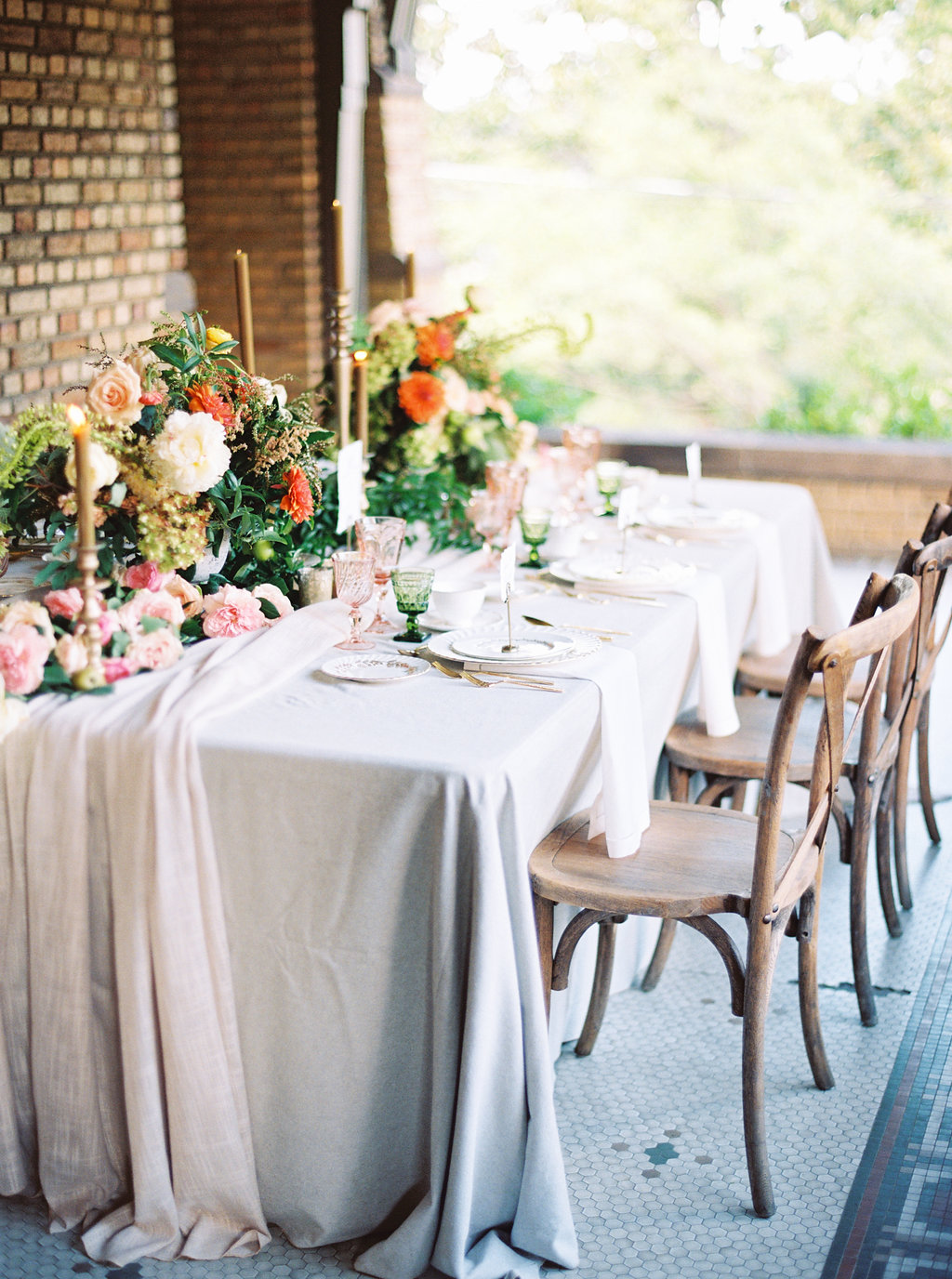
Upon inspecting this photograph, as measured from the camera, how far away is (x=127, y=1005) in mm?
1826

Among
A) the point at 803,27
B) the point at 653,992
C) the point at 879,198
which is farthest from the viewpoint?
the point at 879,198

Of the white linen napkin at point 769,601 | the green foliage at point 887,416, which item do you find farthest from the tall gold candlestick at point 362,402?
the green foliage at point 887,416

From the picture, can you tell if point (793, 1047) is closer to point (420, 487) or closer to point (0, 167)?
point (420, 487)

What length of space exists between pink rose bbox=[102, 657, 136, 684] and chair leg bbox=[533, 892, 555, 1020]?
28.0 inches

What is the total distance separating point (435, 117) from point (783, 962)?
12.6 m

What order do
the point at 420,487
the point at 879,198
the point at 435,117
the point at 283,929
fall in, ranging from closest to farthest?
the point at 283,929 → the point at 420,487 → the point at 879,198 → the point at 435,117

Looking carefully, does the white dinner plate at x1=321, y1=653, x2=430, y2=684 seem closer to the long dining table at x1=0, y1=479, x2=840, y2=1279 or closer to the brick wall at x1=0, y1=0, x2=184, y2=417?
the long dining table at x1=0, y1=479, x2=840, y2=1279

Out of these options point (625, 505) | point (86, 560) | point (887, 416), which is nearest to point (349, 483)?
point (625, 505)

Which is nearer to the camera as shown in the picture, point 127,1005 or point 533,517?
point 127,1005

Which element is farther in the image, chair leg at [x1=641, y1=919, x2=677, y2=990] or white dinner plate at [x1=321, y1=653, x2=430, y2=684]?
chair leg at [x1=641, y1=919, x2=677, y2=990]

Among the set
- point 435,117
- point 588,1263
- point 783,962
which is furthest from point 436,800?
point 435,117

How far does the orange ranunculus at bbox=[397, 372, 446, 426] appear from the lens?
10.3 feet

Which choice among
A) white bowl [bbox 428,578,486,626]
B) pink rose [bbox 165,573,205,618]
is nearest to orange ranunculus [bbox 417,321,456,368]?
white bowl [bbox 428,578,486,626]

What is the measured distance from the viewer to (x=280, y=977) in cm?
183
